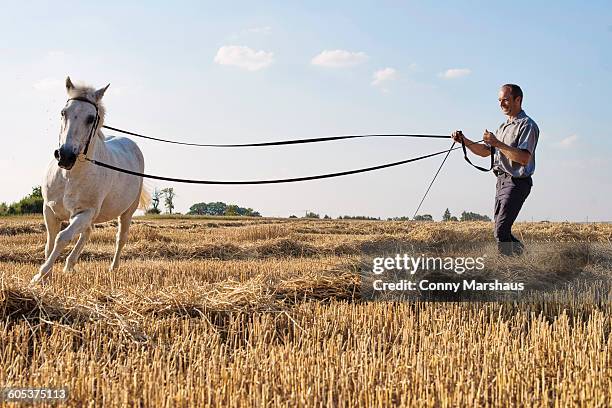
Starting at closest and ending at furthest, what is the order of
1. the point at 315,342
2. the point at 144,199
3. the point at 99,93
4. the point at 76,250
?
the point at 315,342 < the point at 99,93 < the point at 76,250 < the point at 144,199

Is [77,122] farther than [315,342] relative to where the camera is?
Yes

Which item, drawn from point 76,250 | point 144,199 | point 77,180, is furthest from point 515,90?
point 144,199

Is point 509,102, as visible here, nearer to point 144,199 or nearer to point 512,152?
point 512,152

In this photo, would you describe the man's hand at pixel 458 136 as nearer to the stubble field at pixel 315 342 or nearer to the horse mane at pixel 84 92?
the stubble field at pixel 315 342

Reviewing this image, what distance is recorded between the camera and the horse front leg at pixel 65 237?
673 cm

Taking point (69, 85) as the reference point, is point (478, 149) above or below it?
below

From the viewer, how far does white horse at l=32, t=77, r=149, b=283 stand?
6680mm

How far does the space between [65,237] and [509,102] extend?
4780 millimetres

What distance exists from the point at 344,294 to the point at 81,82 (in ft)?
12.0

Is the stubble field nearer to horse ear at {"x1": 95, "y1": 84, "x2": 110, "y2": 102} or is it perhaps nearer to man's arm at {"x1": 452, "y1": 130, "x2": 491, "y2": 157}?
man's arm at {"x1": 452, "y1": 130, "x2": 491, "y2": 157}

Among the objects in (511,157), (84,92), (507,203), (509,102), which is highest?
(84,92)

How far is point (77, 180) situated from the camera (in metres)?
7.27

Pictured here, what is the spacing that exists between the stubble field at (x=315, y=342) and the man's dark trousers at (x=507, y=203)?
18cm

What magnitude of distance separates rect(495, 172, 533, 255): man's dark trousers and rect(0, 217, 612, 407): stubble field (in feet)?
0.58
